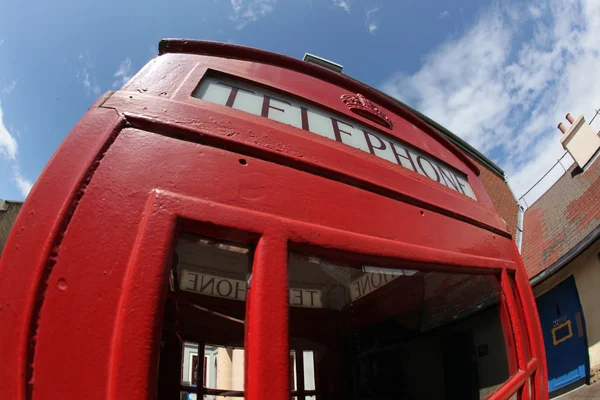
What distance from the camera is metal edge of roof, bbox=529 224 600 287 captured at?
569 cm

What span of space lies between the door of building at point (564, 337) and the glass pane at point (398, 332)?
19.5ft

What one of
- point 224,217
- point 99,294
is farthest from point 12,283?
point 224,217

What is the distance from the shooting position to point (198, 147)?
1149 millimetres

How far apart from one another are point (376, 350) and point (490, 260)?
1278mm

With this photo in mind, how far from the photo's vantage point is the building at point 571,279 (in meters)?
6.00

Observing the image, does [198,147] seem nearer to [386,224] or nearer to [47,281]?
[47,281]

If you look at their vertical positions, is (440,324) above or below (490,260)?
below

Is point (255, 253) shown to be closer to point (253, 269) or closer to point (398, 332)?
point (253, 269)

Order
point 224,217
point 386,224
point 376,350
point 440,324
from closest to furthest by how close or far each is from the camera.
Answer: point 224,217 → point 386,224 → point 440,324 → point 376,350

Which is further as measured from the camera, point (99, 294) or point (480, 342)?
point (480, 342)

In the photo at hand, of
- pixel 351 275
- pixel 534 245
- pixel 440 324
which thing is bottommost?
pixel 440 324

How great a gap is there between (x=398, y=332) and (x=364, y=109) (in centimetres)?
164

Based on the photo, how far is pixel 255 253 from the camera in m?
0.99

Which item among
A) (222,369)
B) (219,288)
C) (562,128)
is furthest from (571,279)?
(219,288)
